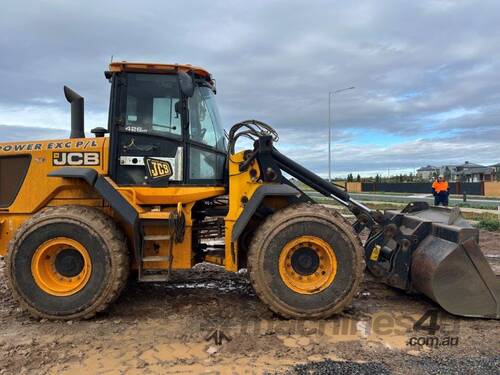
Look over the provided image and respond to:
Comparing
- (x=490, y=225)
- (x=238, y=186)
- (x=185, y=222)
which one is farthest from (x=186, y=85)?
(x=490, y=225)

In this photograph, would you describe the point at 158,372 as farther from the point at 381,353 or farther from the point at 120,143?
the point at 120,143

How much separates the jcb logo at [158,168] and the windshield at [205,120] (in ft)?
1.48

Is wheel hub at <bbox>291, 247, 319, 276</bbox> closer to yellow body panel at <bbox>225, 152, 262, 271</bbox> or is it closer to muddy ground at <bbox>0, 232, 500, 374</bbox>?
muddy ground at <bbox>0, 232, 500, 374</bbox>

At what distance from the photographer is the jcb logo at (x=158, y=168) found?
18.3ft

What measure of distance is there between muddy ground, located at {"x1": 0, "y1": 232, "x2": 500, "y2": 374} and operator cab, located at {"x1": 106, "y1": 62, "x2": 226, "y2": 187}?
1609mm

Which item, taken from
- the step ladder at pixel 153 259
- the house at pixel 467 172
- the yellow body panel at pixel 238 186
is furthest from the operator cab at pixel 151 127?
the house at pixel 467 172

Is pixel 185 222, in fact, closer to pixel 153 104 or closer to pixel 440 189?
pixel 153 104

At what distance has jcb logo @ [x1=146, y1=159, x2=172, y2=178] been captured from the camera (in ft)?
18.3

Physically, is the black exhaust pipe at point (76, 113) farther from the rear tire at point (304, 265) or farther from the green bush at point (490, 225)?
the green bush at point (490, 225)

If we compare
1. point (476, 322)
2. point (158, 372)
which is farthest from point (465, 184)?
point (158, 372)

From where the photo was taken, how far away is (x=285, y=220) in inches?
203

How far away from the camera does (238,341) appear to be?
4562 millimetres

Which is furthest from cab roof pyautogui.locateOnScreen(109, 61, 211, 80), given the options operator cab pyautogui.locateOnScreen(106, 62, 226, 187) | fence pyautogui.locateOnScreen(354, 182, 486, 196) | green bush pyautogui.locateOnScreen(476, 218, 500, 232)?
fence pyautogui.locateOnScreen(354, 182, 486, 196)

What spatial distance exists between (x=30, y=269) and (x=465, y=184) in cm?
3819
